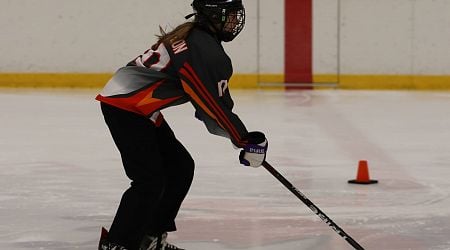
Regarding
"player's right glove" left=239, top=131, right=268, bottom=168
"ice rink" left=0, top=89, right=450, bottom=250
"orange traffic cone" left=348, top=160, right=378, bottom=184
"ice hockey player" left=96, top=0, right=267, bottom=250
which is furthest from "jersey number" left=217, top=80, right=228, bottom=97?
"orange traffic cone" left=348, top=160, right=378, bottom=184

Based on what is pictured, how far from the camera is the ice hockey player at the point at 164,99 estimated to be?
298 centimetres

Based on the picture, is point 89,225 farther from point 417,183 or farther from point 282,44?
point 282,44

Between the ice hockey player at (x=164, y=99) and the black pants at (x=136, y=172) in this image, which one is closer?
the ice hockey player at (x=164, y=99)

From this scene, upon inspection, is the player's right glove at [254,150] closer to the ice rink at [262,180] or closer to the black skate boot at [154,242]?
the black skate boot at [154,242]

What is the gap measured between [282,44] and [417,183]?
6634mm

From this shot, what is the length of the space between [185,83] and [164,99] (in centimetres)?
15

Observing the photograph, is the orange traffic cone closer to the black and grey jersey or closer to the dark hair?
the black and grey jersey

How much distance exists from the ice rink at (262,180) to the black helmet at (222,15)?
907 millimetres

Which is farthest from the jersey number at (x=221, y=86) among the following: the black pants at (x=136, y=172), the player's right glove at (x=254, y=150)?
the black pants at (x=136, y=172)

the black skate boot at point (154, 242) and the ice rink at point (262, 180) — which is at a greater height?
the black skate boot at point (154, 242)

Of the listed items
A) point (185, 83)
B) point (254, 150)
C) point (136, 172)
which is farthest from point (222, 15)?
point (136, 172)

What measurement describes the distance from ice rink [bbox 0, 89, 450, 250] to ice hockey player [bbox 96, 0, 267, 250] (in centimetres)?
54

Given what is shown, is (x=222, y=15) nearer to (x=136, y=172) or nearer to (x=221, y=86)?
(x=221, y=86)

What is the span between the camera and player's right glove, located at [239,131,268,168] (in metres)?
3.07
